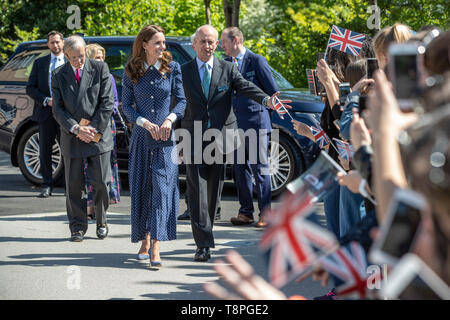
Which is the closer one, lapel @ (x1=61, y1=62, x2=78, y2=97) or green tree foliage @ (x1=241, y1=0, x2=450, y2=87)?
lapel @ (x1=61, y1=62, x2=78, y2=97)

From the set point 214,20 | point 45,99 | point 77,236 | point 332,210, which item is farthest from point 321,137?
point 214,20

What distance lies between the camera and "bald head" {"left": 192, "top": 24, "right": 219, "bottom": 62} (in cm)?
656

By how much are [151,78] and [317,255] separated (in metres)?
4.73

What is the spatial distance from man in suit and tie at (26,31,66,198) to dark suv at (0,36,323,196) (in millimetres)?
519

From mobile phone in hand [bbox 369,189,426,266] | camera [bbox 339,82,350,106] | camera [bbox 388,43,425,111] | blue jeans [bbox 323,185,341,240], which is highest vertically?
camera [bbox 388,43,425,111]

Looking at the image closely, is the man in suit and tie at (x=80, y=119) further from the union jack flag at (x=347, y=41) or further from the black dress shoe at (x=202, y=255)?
the union jack flag at (x=347, y=41)

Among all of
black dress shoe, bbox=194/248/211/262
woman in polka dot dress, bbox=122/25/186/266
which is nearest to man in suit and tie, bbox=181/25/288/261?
black dress shoe, bbox=194/248/211/262

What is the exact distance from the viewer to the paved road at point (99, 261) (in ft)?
18.3

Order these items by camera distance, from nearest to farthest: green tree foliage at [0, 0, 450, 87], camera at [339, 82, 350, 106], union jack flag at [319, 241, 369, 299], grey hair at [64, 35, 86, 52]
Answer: union jack flag at [319, 241, 369, 299], camera at [339, 82, 350, 106], grey hair at [64, 35, 86, 52], green tree foliage at [0, 0, 450, 87]

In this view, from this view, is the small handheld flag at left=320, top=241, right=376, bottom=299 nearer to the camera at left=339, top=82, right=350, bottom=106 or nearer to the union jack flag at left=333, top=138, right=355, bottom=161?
the union jack flag at left=333, top=138, right=355, bottom=161

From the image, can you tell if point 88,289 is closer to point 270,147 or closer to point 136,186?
point 136,186

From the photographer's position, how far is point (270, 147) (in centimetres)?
998

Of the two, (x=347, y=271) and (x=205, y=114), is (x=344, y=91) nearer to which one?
(x=205, y=114)
